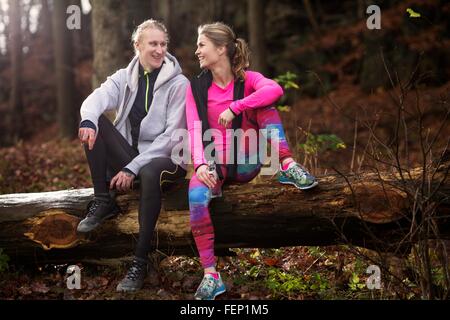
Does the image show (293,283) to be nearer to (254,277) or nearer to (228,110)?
(254,277)

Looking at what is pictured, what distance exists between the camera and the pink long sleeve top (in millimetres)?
4375

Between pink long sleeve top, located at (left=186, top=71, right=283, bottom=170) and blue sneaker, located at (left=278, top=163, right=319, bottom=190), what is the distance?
51 centimetres

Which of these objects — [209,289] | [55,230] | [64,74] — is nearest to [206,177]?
[209,289]

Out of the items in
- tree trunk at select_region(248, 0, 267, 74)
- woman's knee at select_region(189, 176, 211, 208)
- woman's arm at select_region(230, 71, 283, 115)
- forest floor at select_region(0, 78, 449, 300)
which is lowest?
forest floor at select_region(0, 78, 449, 300)

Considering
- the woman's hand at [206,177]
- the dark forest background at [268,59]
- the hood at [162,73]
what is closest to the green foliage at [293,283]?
the woman's hand at [206,177]

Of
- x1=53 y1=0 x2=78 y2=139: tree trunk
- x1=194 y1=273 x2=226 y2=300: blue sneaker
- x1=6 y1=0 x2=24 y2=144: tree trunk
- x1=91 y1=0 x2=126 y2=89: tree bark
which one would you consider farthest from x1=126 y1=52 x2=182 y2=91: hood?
x1=6 y1=0 x2=24 y2=144: tree trunk

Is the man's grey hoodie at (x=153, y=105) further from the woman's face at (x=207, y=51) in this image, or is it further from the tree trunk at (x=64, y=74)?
the tree trunk at (x=64, y=74)

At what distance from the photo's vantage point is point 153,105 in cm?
474

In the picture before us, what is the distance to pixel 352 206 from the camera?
4.34m

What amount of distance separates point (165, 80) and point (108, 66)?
171 inches

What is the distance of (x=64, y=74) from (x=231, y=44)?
10376 millimetres

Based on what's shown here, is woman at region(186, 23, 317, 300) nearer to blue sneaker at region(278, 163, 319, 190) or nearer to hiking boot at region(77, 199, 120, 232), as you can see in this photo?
blue sneaker at region(278, 163, 319, 190)

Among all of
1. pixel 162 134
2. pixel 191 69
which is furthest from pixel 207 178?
pixel 191 69
